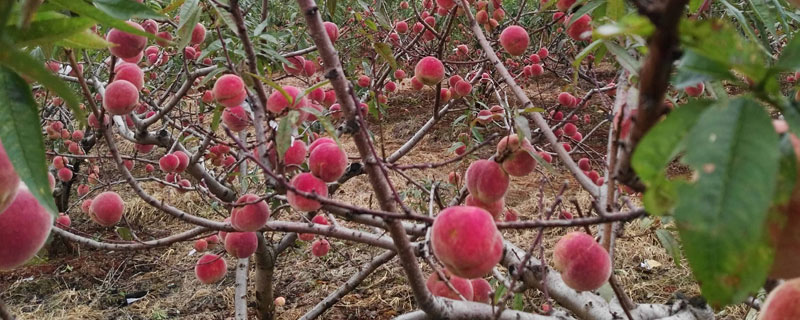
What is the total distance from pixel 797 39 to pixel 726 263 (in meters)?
0.19

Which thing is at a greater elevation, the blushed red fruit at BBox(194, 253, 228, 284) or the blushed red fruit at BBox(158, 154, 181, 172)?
the blushed red fruit at BBox(158, 154, 181, 172)

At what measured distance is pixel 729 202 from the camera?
26cm

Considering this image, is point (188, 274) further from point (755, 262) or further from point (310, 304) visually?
point (755, 262)

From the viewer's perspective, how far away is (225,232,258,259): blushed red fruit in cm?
137

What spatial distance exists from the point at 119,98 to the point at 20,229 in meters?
0.58

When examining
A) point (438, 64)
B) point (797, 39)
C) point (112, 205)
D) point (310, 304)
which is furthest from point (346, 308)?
point (797, 39)

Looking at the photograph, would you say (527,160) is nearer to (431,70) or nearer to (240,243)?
(431,70)

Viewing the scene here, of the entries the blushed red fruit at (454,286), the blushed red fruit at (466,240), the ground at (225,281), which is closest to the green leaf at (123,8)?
the blushed red fruit at (466,240)

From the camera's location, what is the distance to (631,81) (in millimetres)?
898

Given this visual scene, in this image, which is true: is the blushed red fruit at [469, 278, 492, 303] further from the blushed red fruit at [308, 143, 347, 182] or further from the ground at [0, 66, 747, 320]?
the ground at [0, 66, 747, 320]

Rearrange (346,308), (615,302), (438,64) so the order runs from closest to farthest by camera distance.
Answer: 1. (615,302)
2. (438,64)
3. (346,308)

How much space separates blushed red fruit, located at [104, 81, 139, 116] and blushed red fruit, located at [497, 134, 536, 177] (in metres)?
0.82

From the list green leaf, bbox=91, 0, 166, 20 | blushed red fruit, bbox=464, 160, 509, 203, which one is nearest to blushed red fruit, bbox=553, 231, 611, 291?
blushed red fruit, bbox=464, 160, 509, 203

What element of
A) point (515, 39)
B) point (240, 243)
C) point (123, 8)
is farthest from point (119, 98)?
point (515, 39)
